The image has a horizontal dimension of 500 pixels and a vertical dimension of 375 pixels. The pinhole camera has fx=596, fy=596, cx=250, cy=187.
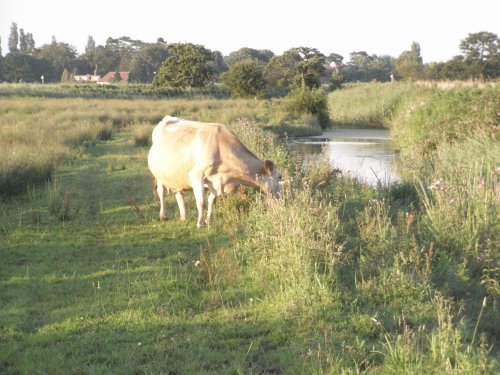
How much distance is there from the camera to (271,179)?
8.38 m

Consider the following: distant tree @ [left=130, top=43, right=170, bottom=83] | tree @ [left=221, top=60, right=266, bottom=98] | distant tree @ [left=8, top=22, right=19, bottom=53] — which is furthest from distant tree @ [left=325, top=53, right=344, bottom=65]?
tree @ [left=221, top=60, right=266, bottom=98]

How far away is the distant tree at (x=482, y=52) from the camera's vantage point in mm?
55188

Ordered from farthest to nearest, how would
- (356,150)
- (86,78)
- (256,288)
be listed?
(86,78)
(356,150)
(256,288)

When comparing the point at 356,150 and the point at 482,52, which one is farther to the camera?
the point at 482,52

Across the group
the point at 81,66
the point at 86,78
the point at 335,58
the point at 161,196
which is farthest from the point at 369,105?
the point at 335,58

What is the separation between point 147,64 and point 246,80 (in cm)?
4851

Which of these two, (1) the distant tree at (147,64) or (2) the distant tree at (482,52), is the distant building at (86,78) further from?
(2) the distant tree at (482,52)

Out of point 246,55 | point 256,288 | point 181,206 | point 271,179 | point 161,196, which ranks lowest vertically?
point 256,288

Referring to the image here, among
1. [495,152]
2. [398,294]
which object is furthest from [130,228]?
[495,152]

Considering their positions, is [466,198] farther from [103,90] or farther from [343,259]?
[103,90]

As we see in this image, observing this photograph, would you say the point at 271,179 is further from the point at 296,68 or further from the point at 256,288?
the point at 296,68

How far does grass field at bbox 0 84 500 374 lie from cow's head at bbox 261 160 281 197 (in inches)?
21.9

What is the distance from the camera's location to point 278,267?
6051 mm

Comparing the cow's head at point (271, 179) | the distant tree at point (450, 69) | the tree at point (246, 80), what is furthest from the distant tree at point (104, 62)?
the cow's head at point (271, 179)
